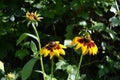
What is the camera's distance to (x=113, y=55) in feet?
9.11

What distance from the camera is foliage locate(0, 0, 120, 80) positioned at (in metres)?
2.67

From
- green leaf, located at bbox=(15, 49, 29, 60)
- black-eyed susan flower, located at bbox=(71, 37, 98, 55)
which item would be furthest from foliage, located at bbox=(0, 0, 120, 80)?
black-eyed susan flower, located at bbox=(71, 37, 98, 55)

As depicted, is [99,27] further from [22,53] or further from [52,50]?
[52,50]

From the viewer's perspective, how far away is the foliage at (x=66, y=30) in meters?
2.67

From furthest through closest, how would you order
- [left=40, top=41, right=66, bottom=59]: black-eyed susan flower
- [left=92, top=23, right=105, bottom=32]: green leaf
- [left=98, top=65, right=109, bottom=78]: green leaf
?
[left=92, top=23, right=105, bottom=32]: green leaf
[left=98, top=65, right=109, bottom=78]: green leaf
[left=40, top=41, right=66, bottom=59]: black-eyed susan flower

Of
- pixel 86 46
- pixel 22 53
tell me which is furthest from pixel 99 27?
pixel 86 46

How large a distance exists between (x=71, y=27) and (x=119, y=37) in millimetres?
393

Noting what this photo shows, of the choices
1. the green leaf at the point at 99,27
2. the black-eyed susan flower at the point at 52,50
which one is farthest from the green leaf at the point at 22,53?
the black-eyed susan flower at the point at 52,50

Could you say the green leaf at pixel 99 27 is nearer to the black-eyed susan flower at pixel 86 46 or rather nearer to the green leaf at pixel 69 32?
the green leaf at pixel 69 32

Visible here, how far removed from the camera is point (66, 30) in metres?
2.74

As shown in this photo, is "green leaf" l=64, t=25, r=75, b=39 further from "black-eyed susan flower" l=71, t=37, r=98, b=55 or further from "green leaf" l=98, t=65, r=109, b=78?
"black-eyed susan flower" l=71, t=37, r=98, b=55

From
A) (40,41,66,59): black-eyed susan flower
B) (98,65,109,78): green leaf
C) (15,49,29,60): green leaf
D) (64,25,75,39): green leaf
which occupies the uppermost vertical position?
(40,41,66,59): black-eyed susan flower

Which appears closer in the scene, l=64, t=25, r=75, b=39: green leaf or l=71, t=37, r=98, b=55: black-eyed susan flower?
l=71, t=37, r=98, b=55: black-eyed susan flower

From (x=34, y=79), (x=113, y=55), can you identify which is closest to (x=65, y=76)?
(x=34, y=79)
